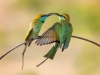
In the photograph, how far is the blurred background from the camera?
1.39 meters

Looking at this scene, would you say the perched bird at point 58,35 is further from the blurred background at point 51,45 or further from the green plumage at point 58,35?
the blurred background at point 51,45

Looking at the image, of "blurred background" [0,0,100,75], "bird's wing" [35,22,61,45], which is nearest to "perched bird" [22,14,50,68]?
"bird's wing" [35,22,61,45]

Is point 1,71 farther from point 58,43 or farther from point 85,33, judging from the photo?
point 58,43

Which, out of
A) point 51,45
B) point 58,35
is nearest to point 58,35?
point 58,35

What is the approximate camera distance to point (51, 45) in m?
1.44

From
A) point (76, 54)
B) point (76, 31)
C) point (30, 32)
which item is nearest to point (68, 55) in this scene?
point (76, 54)

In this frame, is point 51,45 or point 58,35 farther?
point 51,45

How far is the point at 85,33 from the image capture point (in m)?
1.48

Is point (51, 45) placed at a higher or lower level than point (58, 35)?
lower

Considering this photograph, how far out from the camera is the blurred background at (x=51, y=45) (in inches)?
54.6

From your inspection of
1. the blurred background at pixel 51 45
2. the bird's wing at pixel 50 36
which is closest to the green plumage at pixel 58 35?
the bird's wing at pixel 50 36

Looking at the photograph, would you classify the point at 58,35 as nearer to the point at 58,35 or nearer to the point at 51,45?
the point at 58,35

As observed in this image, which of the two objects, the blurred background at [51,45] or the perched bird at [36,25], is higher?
the perched bird at [36,25]

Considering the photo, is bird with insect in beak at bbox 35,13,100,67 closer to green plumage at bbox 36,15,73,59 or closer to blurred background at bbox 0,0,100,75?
green plumage at bbox 36,15,73,59
